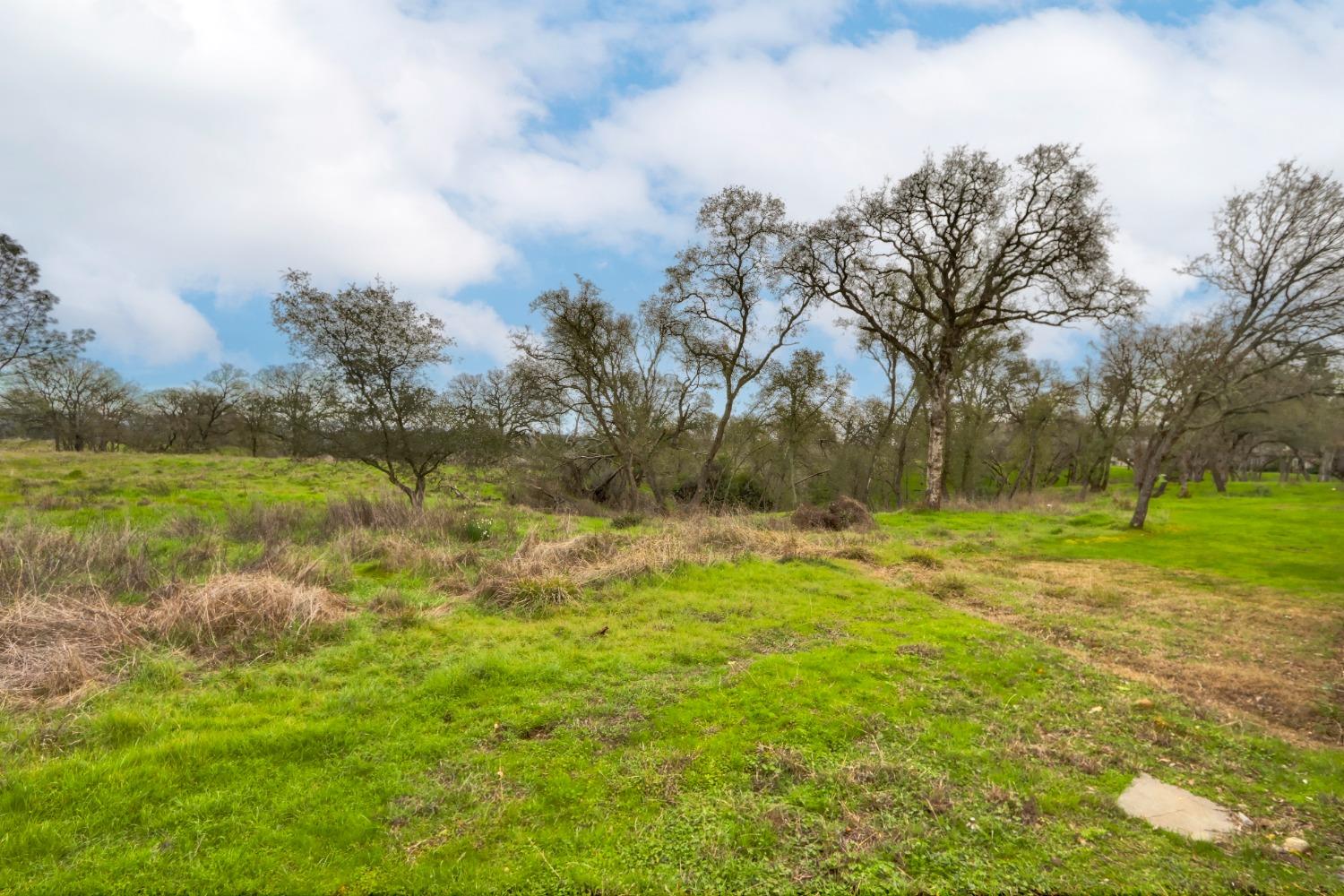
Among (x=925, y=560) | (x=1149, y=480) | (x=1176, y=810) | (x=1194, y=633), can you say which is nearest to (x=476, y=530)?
(x=925, y=560)

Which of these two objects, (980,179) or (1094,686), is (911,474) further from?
(1094,686)

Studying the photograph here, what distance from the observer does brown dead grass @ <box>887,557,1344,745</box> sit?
5797 millimetres

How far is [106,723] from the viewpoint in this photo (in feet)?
14.0

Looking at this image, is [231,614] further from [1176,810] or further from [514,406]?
[514,406]

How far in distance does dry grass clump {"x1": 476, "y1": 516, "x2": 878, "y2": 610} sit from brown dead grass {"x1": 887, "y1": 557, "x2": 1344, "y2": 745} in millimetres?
2693

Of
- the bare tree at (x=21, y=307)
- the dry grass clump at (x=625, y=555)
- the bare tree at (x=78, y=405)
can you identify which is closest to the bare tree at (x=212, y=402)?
the bare tree at (x=78, y=405)

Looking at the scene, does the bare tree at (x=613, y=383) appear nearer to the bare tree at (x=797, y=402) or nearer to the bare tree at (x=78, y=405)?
the bare tree at (x=797, y=402)

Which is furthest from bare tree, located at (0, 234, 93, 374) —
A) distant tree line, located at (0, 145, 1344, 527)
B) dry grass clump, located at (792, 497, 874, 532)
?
dry grass clump, located at (792, 497, 874, 532)

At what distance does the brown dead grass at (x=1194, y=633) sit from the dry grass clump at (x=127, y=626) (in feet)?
30.7

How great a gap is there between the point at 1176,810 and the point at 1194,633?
222 inches

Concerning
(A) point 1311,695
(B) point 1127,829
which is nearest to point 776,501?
(A) point 1311,695

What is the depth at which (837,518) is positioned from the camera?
16.3 metres

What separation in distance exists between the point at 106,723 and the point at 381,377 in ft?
44.8

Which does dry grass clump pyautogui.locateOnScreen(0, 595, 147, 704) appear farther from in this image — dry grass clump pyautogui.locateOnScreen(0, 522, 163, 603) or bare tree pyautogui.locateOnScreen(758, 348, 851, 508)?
bare tree pyautogui.locateOnScreen(758, 348, 851, 508)
